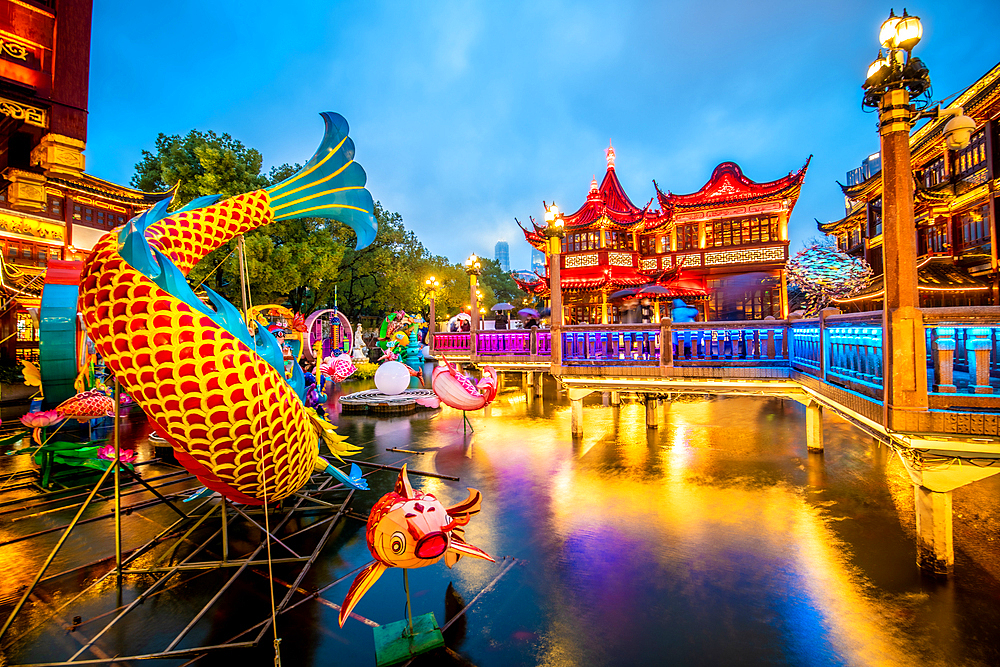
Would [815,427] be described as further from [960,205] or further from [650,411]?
[960,205]

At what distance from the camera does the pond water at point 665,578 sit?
3.51 meters

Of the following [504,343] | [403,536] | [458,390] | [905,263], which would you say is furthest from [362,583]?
[504,343]

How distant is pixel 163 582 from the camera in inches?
178

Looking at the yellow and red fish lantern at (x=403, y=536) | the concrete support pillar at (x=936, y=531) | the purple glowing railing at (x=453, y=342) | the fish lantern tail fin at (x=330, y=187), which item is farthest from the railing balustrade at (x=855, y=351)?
Result: the purple glowing railing at (x=453, y=342)

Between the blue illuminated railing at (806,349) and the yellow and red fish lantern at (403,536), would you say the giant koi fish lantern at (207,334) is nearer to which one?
the yellow and red fish lantern at (403,536)

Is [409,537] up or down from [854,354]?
down

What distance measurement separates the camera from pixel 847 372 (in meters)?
5.79

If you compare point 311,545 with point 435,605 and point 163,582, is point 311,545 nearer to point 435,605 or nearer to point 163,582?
point 163,582

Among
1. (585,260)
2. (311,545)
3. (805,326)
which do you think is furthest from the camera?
(585,260)

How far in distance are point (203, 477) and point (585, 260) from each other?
716 inches

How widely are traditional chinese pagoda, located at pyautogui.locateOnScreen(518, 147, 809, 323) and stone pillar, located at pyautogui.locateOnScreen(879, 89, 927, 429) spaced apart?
13273mm

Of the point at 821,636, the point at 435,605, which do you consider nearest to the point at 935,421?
the point at 821,636

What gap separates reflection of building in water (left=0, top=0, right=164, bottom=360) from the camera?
10969 mm

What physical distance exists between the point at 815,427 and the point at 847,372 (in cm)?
410
